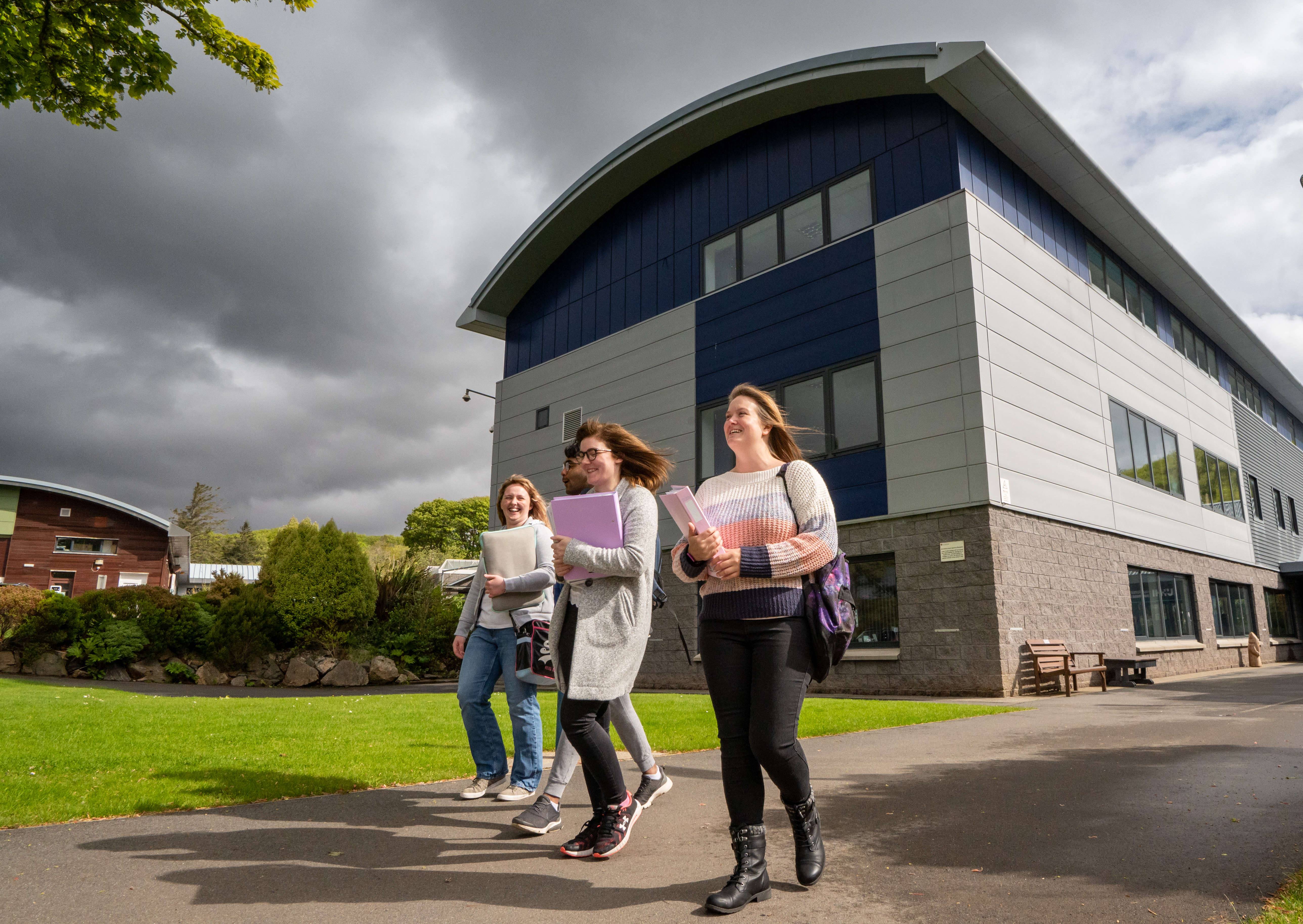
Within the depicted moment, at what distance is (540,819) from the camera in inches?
155

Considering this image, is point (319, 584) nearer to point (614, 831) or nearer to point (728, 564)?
point (614, 831)

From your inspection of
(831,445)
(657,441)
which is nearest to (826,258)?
(831,445)

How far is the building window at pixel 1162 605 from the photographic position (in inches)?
654

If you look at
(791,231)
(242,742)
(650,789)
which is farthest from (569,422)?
(650,789)

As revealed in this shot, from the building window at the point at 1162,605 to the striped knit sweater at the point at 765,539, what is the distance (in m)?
15.6

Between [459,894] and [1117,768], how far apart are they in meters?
4.48

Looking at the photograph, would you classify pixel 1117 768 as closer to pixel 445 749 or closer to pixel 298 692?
pixel 445 749

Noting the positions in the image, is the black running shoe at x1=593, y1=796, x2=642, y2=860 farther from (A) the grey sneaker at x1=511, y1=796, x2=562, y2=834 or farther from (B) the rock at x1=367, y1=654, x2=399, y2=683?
(B) the rock at x1=367, y1=654, x2=399, y2=683

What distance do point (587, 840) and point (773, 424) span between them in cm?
190

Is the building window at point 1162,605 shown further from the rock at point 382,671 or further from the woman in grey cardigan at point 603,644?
the woman in grey cardigan at point 603,644

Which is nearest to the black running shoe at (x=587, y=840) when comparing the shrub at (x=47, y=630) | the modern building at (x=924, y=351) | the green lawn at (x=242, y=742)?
the green lawn at (x=242, y=742)

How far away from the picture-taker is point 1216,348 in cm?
2441

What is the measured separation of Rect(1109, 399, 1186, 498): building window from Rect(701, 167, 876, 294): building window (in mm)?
6549

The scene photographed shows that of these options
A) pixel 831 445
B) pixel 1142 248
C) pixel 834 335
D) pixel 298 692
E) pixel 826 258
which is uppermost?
pixel 1142 248
